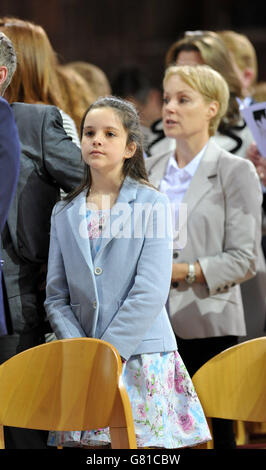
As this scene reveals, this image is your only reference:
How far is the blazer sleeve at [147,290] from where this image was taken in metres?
2.32

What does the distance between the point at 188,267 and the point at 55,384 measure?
887 mm

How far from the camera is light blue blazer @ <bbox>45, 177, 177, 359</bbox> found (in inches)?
93.1

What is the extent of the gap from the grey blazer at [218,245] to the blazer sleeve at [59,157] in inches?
21.2

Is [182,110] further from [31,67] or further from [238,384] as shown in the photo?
[238,384]

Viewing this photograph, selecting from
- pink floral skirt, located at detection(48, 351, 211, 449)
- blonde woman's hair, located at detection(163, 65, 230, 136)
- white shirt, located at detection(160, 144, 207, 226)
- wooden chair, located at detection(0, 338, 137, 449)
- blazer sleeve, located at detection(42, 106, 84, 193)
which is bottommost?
pink floral skirt, located at detection(48, 351, 211, 449)

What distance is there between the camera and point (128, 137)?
255 centimetres

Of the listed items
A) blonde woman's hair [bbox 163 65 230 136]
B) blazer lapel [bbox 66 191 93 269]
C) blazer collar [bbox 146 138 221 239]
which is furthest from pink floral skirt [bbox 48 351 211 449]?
blonde woman's hair [bbox 163 65 230 136]

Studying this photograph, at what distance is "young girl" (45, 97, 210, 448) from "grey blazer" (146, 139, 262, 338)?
490 mm

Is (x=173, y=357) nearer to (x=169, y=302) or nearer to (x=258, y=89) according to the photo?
(x=169, y=302)

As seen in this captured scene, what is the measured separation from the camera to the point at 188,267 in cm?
291

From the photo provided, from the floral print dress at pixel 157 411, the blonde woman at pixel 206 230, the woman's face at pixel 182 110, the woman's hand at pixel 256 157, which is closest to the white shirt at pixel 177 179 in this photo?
the blonde woman at pixel 206 230

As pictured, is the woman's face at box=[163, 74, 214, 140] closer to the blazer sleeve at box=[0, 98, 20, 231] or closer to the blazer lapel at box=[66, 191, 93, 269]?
the blazer lapel at box=[66, 191, 93, 269]

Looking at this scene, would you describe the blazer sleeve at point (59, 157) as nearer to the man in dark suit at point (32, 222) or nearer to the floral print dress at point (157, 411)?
the man in dark suit at point (32, 222)

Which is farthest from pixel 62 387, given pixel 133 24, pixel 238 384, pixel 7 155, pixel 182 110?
pixel 133 24
